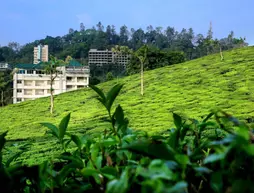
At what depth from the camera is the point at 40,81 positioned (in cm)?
2005

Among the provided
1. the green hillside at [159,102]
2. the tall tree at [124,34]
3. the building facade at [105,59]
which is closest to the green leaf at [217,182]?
the green hillside at [159,102]

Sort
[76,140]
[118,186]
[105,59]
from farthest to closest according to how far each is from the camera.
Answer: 1. [105,59]
2. [76,140]
3. [118,186]

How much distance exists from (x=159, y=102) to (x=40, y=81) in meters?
12.7

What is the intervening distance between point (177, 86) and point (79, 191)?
31.0 feet

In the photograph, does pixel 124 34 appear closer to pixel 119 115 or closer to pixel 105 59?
pixel 105 59

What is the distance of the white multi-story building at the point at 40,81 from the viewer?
62.7ft

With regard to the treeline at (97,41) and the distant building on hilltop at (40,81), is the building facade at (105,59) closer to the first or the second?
the treeline at (97,41)

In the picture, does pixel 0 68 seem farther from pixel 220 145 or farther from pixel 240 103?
pixel 220 145

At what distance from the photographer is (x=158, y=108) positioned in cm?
800

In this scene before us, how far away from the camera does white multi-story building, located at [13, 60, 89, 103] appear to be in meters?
19.1

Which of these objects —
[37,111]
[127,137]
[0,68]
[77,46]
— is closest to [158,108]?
[37,111]

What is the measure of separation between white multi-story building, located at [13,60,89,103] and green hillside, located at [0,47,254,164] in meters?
7.86

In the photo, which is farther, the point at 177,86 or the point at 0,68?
the point at 0,68

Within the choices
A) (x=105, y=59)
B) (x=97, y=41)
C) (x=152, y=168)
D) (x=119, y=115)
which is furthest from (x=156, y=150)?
(x=97, y=41)
